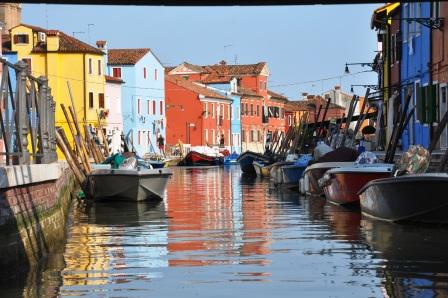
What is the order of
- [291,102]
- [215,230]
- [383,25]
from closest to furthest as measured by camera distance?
[215,230] < [383,25] < [291,102]

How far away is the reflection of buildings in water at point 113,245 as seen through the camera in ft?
38.3

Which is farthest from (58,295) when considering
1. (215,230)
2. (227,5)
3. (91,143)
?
(91,143)

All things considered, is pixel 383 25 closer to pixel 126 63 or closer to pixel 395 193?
pixel 395 193

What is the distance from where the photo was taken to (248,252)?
13.7 m

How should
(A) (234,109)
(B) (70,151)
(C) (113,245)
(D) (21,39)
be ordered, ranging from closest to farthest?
1. (C) (113,245)
2. (B) (70,151)
3. (D) (21,39)
4. (A) (234,109)

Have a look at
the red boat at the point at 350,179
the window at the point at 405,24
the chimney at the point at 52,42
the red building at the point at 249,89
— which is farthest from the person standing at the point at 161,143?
the red boat at the point at 350,179

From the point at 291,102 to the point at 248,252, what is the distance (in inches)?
4222

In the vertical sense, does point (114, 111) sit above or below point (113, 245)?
above

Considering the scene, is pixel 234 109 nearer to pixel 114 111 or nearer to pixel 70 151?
pixel 114 111

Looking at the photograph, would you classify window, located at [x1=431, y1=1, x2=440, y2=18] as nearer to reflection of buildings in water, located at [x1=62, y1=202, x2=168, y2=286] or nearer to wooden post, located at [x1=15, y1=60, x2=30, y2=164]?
reflection of buildings in water, located at [x1=62, y1=202, x2=168, y2=286]

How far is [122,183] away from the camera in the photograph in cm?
2489

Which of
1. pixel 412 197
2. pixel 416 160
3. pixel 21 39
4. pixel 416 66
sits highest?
pixel 21 39

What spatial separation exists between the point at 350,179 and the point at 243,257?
8240 millimetres

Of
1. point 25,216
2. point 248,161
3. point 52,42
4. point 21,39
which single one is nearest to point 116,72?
point 52,42
